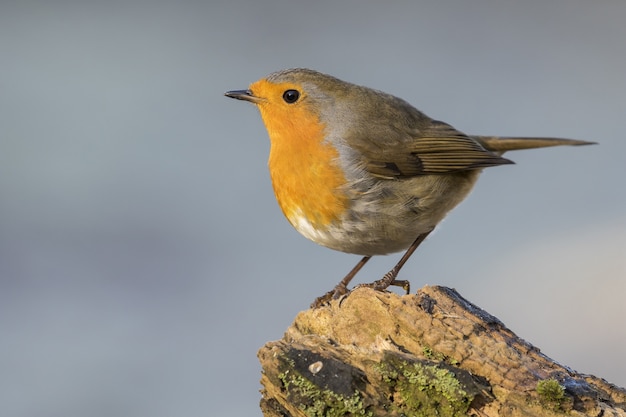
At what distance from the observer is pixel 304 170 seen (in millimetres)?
3557

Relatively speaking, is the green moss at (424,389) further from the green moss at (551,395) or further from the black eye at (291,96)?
the black eye at (291,96)

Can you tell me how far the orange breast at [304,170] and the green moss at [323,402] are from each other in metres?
1.15

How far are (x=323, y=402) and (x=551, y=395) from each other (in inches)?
26.8

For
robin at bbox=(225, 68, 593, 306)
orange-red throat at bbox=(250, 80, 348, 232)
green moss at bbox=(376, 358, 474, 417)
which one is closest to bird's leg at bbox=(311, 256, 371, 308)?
robin at bbox=(225, 68, 593, 306)

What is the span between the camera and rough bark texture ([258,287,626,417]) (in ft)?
7.87

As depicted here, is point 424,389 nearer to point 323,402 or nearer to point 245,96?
point 323,402

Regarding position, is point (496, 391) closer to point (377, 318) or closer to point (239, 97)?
point (377, 318)

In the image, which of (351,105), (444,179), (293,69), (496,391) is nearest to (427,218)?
(444,179)

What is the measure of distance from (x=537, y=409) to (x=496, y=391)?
13 cm

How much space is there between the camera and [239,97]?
3834 millimetres

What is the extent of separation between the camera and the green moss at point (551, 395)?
7.80ft

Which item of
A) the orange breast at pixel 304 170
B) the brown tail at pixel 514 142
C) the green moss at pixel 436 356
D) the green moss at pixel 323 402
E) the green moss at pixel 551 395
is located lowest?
the green moss at pixel 323 402

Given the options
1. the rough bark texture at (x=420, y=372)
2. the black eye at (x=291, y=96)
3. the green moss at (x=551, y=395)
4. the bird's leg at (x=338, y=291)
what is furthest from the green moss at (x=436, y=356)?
the black eye at (x=291, y=96)

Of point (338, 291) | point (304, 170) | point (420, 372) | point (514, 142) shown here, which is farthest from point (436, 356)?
point (514, 142)
